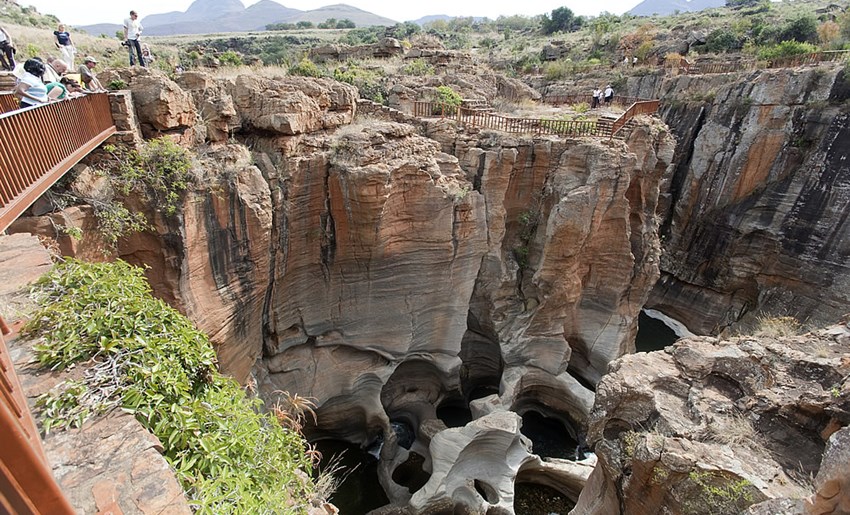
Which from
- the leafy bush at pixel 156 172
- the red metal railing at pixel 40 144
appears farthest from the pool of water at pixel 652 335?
the red metal railing at pixel 40 144

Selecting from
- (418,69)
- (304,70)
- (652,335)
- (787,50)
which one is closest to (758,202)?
(652,335)

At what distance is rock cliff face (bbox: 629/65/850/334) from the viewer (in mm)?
18312

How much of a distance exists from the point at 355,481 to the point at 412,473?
5.60 ft

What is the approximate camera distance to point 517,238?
595 inches

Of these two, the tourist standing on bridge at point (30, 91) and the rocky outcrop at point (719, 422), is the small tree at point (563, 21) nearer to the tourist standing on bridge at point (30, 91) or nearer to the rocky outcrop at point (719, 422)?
the rocky outcrop at point (719, 422)

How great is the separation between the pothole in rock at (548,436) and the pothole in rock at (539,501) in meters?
1.67

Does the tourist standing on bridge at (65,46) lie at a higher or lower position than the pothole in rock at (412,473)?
higher

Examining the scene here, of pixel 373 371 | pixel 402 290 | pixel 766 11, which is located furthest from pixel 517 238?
pixel 766 11

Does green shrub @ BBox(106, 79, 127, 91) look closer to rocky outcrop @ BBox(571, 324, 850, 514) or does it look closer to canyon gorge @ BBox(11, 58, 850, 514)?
canyon gorge @ BBox(11, 58, 850, 514)

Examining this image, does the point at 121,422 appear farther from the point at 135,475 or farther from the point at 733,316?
the point at 733,316

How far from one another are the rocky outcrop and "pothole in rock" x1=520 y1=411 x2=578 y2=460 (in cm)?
591

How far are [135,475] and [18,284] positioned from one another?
278 centimetres

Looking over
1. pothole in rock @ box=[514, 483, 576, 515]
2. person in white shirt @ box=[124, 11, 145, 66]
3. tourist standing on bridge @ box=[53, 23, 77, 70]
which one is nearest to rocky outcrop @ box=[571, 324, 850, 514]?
pothole in rock @ box=[514, 483, 576, 515]

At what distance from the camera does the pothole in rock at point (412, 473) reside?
12.9m
